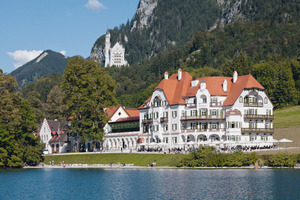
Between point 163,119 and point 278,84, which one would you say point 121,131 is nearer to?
point 163,119

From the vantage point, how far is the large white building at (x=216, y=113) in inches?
4151

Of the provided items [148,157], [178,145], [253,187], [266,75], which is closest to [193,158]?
[148,157]

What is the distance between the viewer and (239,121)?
105 metres

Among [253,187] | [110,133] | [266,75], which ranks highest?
[266,75]

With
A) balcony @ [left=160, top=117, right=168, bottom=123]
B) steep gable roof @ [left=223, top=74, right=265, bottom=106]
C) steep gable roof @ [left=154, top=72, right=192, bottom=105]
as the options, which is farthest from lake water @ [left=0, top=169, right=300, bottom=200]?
steep gable roof @ [left=154, top=72, right=192, bottom=105]

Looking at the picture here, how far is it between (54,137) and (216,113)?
56966 mm

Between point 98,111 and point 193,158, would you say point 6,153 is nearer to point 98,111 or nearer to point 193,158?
point 98,111

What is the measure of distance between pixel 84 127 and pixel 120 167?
876 inches

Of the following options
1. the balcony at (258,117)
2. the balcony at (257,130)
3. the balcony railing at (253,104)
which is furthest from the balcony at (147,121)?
the balcony at (257,130)

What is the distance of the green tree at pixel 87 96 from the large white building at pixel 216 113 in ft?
43.3

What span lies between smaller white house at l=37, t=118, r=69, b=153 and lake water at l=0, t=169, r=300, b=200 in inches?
2479

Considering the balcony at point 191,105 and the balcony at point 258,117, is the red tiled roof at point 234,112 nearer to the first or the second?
the balcony at point 258,117

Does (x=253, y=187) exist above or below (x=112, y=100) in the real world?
below

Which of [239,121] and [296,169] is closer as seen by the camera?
[296,169]
